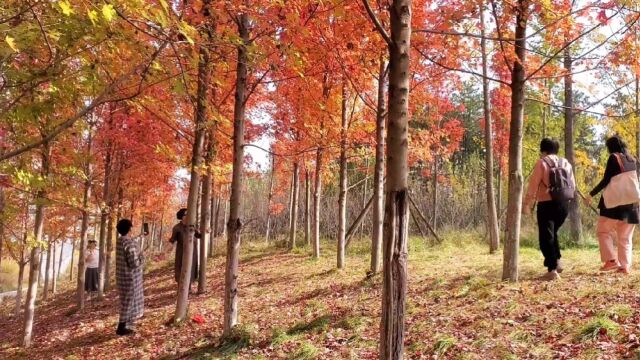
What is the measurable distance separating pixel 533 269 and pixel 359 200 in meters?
19.0

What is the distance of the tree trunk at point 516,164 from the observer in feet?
20.6

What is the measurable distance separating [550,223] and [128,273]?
6.33 meters

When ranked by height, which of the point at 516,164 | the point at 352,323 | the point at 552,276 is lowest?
the point at 352,323

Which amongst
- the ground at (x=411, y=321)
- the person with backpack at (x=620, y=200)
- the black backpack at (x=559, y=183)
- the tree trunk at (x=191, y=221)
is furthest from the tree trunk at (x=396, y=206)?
the tree trunk at (x=191, y=221)

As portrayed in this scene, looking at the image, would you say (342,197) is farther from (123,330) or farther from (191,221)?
(123,330)

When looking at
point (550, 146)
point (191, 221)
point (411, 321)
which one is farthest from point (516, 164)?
point (191, 221)

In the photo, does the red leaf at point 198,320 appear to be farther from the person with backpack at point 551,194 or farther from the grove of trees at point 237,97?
the person with backpack at point 551,194

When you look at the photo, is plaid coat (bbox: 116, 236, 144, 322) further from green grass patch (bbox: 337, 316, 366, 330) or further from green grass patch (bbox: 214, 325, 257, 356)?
green grass patch (bbox: 337, 316, 366, 330)

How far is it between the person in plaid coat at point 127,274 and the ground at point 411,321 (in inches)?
11.7

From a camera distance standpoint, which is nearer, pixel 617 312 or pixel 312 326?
pixel 617 312

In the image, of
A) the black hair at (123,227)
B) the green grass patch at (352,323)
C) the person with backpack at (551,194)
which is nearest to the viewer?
the green grass patch at (352,323)

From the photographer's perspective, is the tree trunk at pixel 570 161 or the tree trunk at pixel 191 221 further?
the tree trunk at pixel 570 161

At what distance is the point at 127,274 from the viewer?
7.65 meters

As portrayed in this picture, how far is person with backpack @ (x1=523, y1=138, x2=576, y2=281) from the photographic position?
6.13 meters
